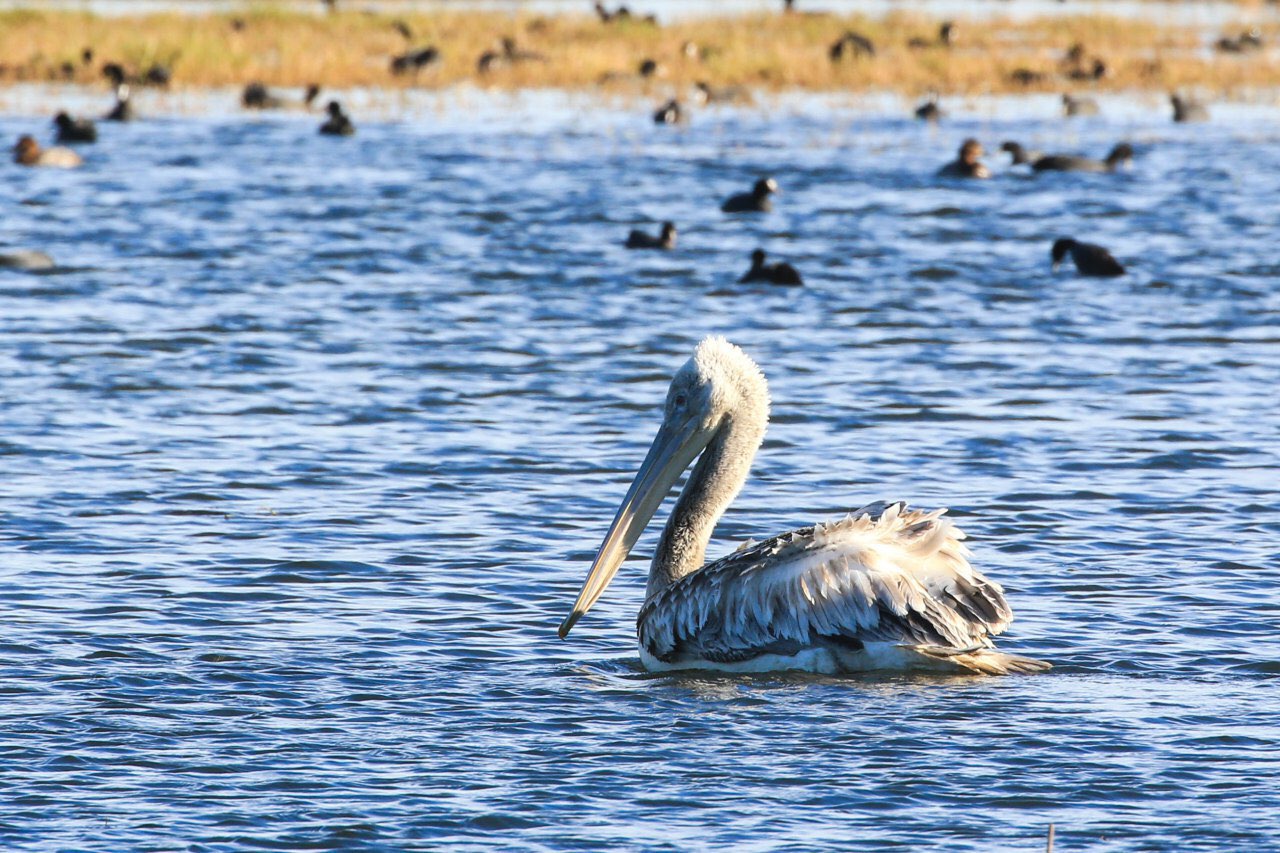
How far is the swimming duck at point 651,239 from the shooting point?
18.8m

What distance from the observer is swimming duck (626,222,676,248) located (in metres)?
18.8

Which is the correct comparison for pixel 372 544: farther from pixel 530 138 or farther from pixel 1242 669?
pixel 530 138

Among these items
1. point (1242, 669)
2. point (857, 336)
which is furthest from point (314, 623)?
point (857, 336)

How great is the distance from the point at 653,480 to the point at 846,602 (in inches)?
43.9

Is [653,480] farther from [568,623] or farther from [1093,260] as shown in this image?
[1093,260]

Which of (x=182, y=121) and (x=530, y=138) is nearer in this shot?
(x=530, y=138)

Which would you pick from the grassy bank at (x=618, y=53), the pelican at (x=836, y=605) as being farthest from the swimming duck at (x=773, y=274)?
the grassy bank at (x=618, y=53)

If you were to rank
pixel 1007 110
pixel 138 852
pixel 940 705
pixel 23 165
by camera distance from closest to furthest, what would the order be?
1. pixel 138 852
2. pixel 940 705
3. pixel 23 165
4. pixel 1007 110

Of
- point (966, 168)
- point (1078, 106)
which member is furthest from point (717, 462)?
point (1078, 106)

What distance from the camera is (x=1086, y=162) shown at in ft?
82.1

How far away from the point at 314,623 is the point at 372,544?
48.7 inches

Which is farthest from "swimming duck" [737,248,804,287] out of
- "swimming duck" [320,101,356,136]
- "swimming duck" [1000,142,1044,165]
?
"swimming duck" [320,101,356,136]

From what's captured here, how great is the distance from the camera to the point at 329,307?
15.7m

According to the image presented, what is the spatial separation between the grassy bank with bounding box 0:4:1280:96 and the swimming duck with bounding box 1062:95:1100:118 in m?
2.74
